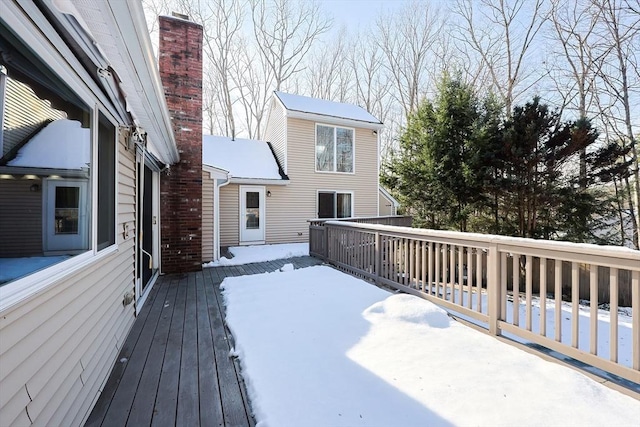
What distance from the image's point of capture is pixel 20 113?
4.06 ft

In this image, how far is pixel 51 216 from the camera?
5.20 feet

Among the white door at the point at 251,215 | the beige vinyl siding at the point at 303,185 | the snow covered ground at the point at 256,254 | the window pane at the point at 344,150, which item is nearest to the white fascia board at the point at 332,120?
the beige vinyl siding at the point at 303,185

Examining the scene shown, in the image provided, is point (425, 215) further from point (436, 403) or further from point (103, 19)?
point (103, 19)

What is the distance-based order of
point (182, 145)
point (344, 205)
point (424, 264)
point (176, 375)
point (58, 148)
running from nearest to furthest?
point (58, 148)
point (176, 375)
point (424, 264)
point (182, 145)
point (344, 205)

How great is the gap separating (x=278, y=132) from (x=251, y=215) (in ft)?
11.5

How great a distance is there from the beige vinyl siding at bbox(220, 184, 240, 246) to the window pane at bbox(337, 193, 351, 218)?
13.0 feet

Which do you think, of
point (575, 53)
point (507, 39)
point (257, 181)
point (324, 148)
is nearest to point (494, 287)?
point (257, 181)

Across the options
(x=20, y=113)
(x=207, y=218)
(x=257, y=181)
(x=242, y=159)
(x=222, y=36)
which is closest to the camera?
(x=20, y=113)

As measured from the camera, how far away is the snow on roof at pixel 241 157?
31.7 feet

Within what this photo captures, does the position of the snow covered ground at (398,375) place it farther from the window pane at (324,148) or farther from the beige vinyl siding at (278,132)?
the window pane at (324,148)

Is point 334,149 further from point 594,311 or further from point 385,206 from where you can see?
point 594,311

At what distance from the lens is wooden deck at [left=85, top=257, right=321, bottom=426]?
1867mm

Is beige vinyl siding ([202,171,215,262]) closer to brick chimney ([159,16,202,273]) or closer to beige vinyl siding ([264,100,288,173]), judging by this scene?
brick chimney ([159,16,202,273])

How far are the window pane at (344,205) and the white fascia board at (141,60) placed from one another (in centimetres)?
844
